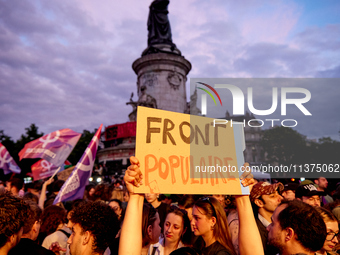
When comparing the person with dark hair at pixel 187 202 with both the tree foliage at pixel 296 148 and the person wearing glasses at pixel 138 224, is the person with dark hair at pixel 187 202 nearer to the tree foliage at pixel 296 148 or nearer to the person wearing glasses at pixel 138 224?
the person wearing glasses at pixel 138 224

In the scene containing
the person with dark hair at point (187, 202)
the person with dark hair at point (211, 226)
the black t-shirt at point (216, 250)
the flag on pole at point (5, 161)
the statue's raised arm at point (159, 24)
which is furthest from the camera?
the statue's raised arm at point (159, 24)

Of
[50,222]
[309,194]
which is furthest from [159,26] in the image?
[50,222]

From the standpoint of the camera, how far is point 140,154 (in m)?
2.26

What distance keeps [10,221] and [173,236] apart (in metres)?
1.80

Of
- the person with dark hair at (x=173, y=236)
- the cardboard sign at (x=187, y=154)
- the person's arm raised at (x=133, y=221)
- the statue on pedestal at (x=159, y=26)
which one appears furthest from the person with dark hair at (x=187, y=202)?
the statue on pedestal at (x=159, y=26)

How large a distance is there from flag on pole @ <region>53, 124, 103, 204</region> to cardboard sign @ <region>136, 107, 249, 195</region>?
400 centimetres

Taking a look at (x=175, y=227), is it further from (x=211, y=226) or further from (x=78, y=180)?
(x=78, y=180)

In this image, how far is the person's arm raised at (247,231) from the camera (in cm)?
210

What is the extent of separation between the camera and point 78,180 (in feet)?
19.8

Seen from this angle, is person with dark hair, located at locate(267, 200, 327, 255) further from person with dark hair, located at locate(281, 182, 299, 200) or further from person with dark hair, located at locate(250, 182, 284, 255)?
person with dark hair, located at locate(281, 182, 299, 200)

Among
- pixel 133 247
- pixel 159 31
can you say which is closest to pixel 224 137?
pixel 133 247

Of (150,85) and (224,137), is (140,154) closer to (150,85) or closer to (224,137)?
(224,137)

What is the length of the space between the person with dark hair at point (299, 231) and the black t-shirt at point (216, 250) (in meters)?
0.45

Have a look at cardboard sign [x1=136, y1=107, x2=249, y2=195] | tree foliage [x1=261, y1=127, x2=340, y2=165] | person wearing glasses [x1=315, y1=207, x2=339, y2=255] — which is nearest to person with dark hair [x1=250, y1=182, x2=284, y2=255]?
person wearing glasses [x1=315, y1=207, x2=339, y2=255]
